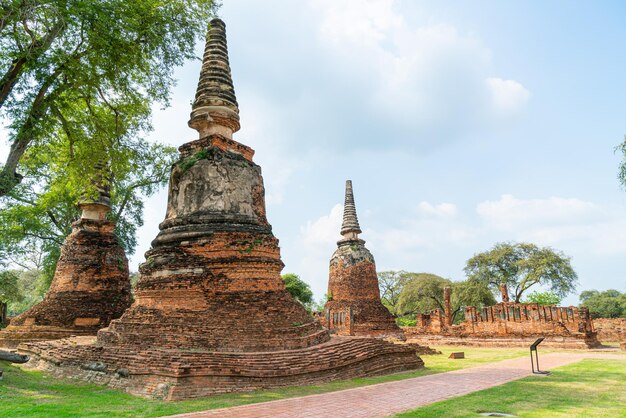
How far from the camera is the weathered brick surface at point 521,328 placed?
20.6 m

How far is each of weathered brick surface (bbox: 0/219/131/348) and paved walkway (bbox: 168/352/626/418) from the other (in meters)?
10.2

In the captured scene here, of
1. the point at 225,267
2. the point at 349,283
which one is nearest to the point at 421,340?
the point at 349,283

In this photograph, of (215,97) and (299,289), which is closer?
(215,97)

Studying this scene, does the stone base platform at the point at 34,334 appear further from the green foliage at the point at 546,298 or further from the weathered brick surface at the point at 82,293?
the green foliage at the point at 546,298

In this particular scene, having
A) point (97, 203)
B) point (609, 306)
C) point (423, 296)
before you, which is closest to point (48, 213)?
point (97, 203)

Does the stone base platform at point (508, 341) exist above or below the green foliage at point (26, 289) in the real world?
below

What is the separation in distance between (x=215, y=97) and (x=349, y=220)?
14289 millimetres

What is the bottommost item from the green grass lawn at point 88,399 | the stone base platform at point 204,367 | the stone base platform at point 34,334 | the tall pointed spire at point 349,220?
the green grass lawn at point 88,399

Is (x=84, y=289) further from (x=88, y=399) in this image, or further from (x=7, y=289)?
(x=7, y=289)

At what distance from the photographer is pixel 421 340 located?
1006 inches

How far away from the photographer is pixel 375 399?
716 centimetres

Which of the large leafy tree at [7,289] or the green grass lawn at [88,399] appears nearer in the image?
the green grass lawn at [88,399]

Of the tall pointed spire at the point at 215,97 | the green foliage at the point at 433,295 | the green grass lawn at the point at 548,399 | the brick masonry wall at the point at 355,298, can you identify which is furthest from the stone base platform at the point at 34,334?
the green foliage at the point at 433,295

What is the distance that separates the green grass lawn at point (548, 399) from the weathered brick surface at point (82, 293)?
1207cm
